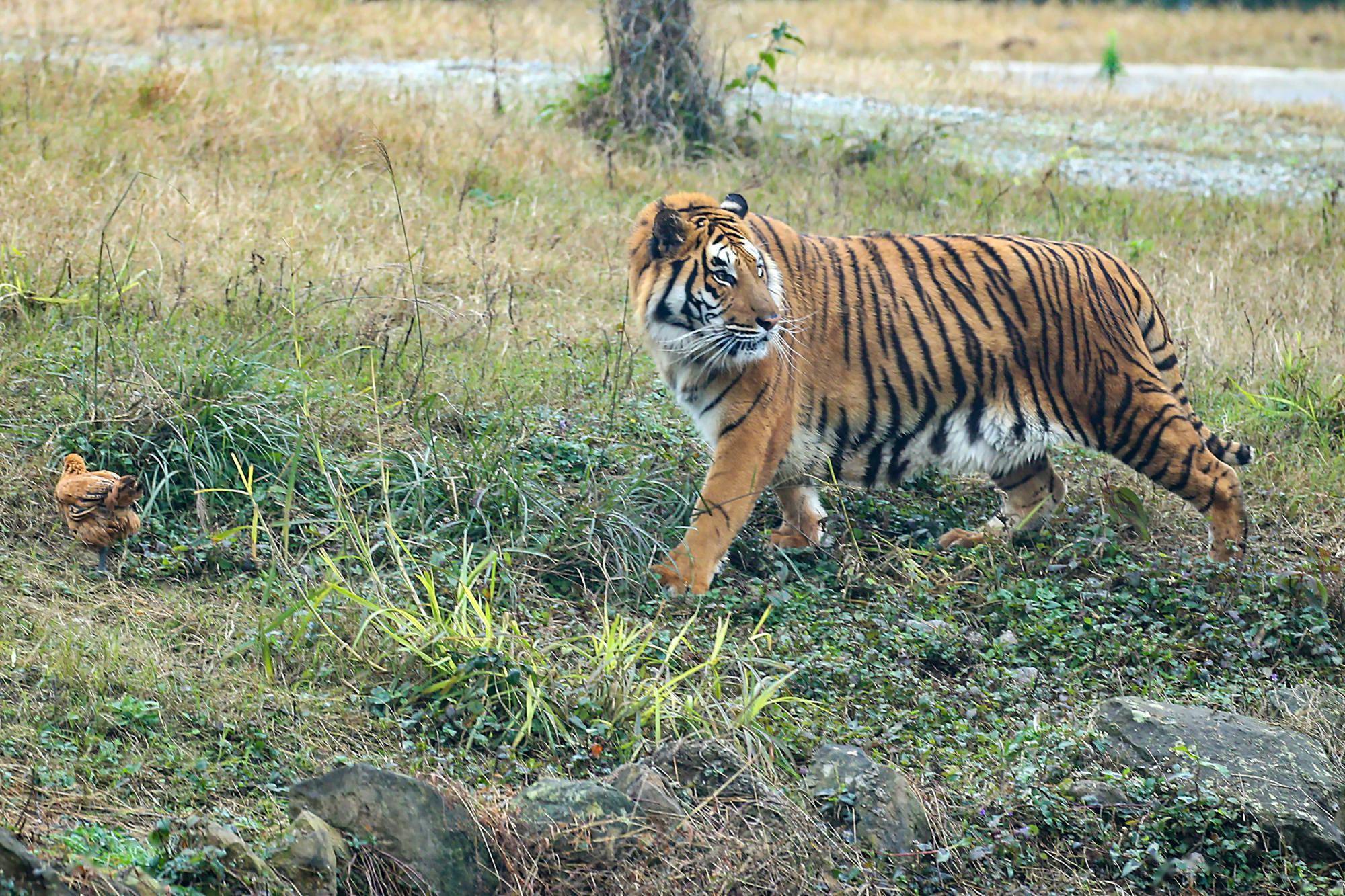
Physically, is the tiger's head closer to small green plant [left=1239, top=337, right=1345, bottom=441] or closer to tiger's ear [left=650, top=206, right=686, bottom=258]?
tiger's ear [left=650, top=206, right=686, bottom=258]

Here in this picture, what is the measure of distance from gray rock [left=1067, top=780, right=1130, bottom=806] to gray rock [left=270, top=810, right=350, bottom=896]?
2026 millimetres

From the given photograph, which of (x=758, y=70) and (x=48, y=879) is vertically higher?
(x=758, y=70)

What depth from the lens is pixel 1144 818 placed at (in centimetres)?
384

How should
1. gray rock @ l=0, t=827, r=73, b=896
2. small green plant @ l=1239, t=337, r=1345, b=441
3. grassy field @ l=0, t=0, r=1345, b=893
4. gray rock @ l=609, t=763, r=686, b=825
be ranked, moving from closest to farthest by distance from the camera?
gray rock @ l=0, t=827, r=73, b=896 < gray rock @ l=609, t=763, r=686, b=825 < grassy field @ l=0, t=0, r=1345, b=893 < small green plant @ l=1239, t=337, r=1345, b=441

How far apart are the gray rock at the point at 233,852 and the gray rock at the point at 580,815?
65cm

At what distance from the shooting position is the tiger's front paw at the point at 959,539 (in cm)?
553

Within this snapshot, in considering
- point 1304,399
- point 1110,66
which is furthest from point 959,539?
point 1110,66

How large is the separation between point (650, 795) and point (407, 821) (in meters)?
0.61

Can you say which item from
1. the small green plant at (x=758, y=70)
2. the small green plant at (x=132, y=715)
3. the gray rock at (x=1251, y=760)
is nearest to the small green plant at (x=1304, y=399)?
the gray rock at (x=1251, y=760)

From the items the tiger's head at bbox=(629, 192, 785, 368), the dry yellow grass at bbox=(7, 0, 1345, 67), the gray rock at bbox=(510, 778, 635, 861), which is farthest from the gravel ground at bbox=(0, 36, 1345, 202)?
the gray rock at bbox=(510, 778, 635, 861)

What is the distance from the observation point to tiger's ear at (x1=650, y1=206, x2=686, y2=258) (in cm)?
504

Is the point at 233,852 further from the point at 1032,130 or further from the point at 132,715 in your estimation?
the point at 1032,130

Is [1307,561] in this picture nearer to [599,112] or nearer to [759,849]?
[759,849]

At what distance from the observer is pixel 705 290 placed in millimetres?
5023
